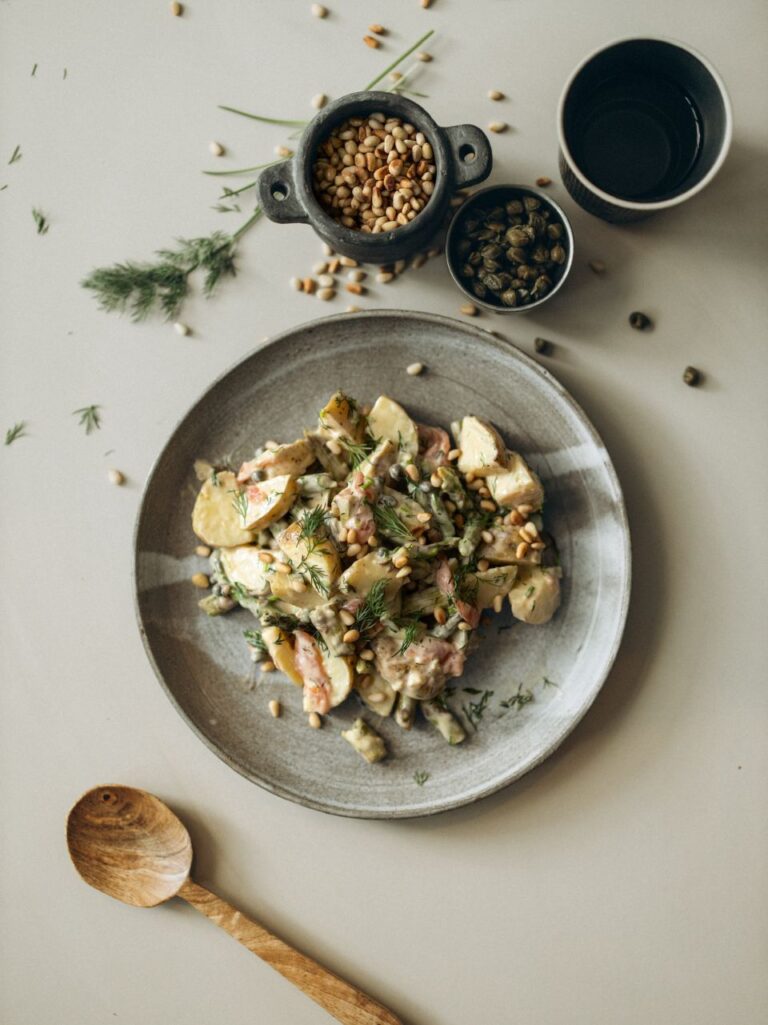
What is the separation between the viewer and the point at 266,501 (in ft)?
6.35

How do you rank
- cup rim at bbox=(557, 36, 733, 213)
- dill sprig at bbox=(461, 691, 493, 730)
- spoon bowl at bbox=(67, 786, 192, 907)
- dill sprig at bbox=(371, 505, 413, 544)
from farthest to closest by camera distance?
spoon bowl at bbox=(67, 786, 192, 907) < dill sprig at bbox=(461, 691, 493, 730) < dill sprig at bbox=(371, 505, 413, 544) < cup rim at bbox=(557, 36, 733, 213)

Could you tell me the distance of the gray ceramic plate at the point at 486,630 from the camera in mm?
1978

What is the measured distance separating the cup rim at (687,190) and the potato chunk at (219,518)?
3.42 ft

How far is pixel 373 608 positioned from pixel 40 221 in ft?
4.47

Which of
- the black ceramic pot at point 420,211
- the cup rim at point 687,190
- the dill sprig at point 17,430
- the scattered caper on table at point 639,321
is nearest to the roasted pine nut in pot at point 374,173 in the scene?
the black ceramic pot at point 420,211

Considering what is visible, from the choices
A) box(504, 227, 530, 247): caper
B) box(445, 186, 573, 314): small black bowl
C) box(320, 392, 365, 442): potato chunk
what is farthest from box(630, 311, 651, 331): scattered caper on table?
box(320, 392, 365, 442): potato chunk

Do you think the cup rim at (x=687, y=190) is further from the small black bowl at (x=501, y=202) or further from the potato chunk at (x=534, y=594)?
the potato chunk at (x=534, y=594)

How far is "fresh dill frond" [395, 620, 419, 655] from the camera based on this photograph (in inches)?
74.6

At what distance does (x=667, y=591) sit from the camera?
6.81 ft

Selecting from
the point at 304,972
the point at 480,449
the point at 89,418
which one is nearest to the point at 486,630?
the point at 480,449

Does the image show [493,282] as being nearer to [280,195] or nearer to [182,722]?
[280,195]

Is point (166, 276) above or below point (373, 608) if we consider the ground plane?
above

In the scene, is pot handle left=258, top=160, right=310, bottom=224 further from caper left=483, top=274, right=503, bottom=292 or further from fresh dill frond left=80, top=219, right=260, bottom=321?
caper left=483, top=274, right=503, bottom=292

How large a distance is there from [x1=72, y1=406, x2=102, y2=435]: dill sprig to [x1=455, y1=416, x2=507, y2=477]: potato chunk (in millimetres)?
949
